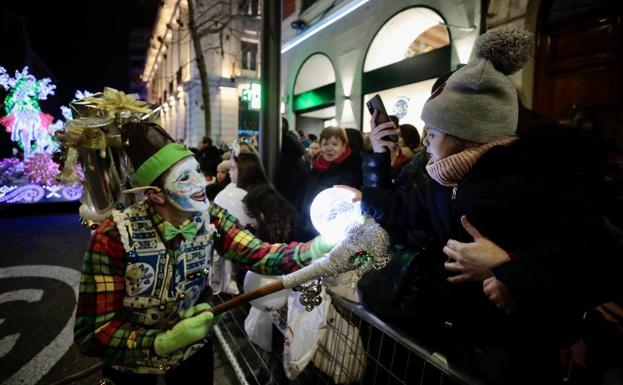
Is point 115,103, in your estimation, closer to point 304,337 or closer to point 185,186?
point 185,186

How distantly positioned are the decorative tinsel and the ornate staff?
2691mm

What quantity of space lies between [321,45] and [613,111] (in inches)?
448

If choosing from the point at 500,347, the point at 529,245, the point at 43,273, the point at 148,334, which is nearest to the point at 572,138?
the point at 529,245

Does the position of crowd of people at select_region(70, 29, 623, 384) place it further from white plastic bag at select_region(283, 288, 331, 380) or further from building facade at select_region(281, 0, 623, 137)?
building facade at select_region(281, 0, 623, 137)

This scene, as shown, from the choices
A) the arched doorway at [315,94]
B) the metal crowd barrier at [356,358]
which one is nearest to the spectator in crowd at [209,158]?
the metal crowd barrier at [356,358]

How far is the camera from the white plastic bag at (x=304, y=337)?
2048 mm

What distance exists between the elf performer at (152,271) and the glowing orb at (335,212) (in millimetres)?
89

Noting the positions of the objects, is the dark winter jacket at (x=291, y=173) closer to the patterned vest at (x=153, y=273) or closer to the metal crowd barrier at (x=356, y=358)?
the metal crowd barrier at (x=356, y=358)

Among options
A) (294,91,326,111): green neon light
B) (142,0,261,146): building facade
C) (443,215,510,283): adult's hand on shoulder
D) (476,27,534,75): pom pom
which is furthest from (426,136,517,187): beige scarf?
(142,0,261,146): building facade

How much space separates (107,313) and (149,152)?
0.76 metres

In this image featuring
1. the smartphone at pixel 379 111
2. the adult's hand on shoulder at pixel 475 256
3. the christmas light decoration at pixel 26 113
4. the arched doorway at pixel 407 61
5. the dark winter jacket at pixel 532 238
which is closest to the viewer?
the dark winter jacket at pixel 532 238

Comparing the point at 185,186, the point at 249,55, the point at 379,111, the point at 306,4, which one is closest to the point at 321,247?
the point at 185,186

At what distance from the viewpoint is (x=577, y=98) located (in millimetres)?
5098

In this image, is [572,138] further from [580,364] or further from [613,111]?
[580,364]
